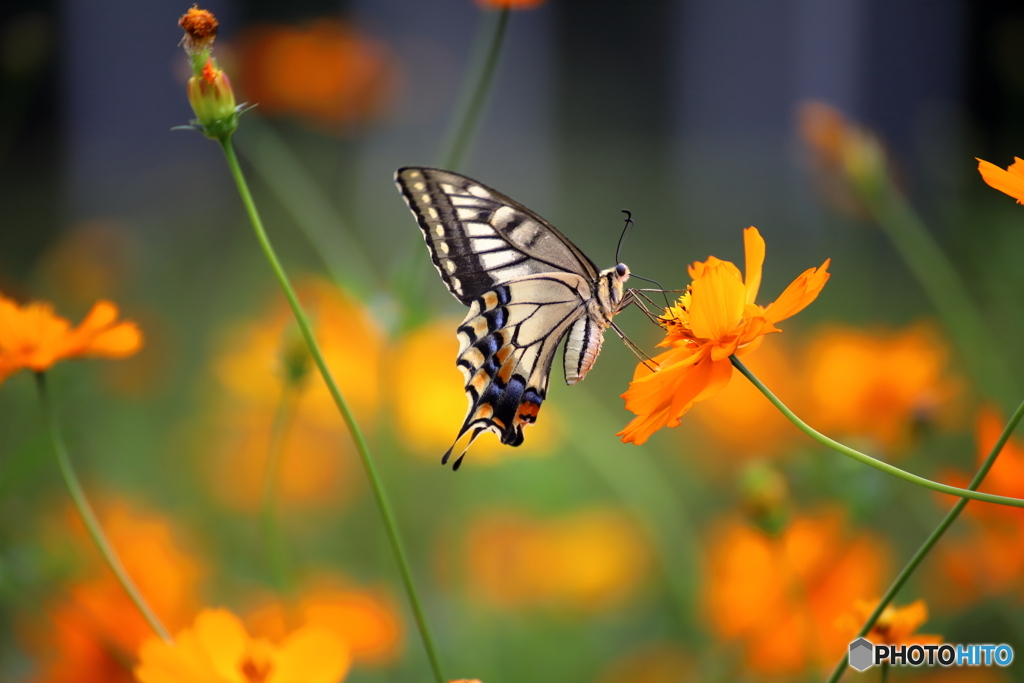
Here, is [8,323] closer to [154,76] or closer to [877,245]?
[877,245]

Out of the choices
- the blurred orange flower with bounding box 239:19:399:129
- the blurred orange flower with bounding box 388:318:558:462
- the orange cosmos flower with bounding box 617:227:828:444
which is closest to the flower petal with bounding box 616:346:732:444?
the orange cosmos flower with bounding box 617:227:828:444

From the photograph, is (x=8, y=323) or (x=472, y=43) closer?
(x=8, y=323)

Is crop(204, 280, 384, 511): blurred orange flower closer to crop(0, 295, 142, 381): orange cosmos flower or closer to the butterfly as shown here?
the butterfly

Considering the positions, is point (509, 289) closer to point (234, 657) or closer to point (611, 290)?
point (611, 290)

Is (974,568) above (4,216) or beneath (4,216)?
beneath

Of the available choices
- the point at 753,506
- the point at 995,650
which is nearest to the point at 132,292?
the point at 753,506

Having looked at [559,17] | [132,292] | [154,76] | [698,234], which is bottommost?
[132,292]

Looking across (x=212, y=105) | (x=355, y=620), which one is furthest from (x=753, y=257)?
(x=355, y=620)
